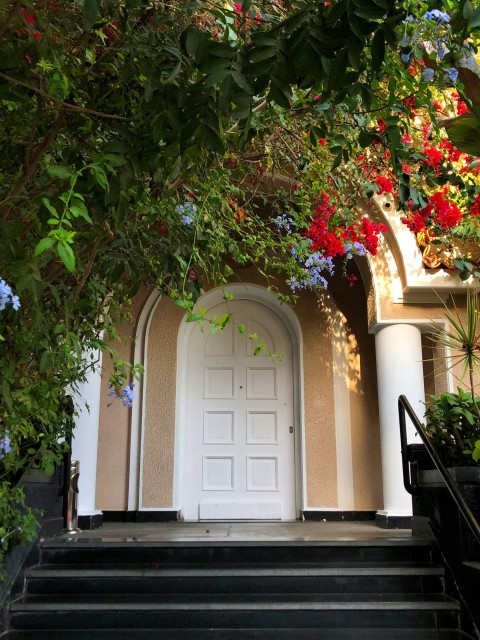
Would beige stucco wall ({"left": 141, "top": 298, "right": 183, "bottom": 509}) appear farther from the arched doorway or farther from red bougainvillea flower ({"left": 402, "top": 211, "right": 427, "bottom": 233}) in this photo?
red bougainvillea flower ({"left": 402, "top": 211, "right": 427, "bottom": 233})

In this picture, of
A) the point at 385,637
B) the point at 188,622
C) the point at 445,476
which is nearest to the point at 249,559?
the point at 188,622

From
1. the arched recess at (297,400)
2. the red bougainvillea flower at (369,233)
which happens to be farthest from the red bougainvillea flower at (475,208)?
the arched recess at (297,400)

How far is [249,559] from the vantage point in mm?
3943

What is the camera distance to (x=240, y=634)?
3416mm

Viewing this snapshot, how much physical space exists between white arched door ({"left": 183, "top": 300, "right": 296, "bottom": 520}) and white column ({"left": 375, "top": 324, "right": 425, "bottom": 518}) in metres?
1.21

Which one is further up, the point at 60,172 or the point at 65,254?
the point at 60,172

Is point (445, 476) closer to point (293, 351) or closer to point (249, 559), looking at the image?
point (249, 559)

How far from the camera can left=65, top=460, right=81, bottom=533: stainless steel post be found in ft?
16.1

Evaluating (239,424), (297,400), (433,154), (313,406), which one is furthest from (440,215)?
(239,424)

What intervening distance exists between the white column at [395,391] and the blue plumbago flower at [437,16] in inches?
140

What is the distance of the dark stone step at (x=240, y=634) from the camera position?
338cm

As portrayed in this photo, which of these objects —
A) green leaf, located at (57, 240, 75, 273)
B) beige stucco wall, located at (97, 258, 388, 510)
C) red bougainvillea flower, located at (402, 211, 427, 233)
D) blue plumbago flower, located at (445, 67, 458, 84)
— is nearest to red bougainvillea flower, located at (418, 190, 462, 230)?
red bougainvillea flower, located at (402, 211, 427, 233)

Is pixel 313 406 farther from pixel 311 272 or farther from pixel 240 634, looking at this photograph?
pixel 240 634

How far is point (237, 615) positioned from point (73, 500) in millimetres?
2097
